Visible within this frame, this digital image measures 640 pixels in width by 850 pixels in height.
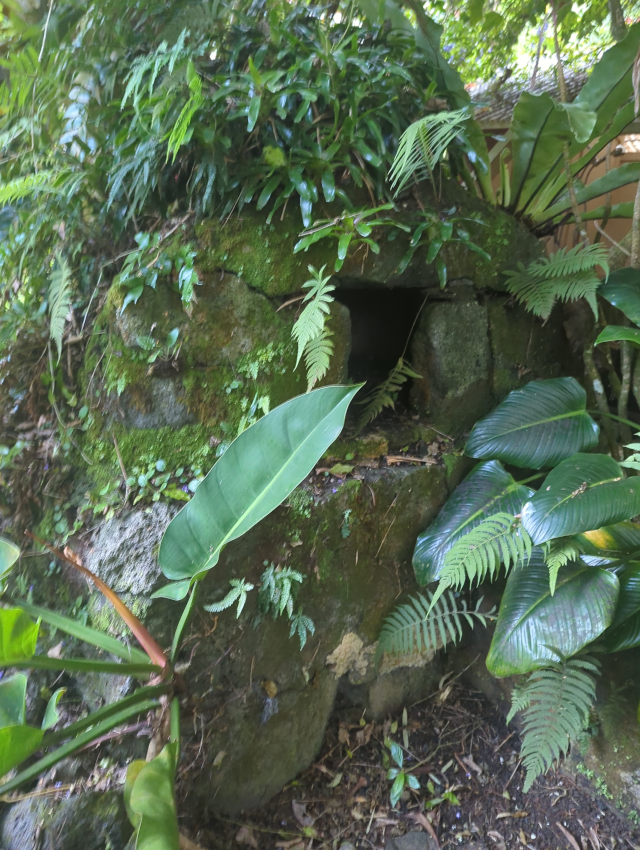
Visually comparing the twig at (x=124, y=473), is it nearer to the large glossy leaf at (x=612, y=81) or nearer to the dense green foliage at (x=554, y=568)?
the dense green foliage at (x=554, y=568)

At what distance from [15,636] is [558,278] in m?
2.15

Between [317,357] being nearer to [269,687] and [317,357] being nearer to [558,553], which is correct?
[558,553]

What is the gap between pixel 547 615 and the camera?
138 cm

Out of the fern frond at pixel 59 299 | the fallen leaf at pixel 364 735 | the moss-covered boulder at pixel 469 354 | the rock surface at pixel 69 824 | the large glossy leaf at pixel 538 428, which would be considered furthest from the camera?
the moss-covered boulder at pixel 469 354

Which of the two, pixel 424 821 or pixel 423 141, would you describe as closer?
pixel 423 141

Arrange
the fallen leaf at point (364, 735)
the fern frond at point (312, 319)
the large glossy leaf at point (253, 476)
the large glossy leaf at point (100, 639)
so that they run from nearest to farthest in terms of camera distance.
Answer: the large glossy leaf at point (253, 476)
the large glossy leaf at point (100, 639)
the fern frond at point (312, 319)
the fallen leaf at point (364, 735)

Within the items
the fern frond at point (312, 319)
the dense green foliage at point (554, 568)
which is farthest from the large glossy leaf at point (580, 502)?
the fern frond at point (312, 319)

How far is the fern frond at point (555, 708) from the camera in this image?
1.35m

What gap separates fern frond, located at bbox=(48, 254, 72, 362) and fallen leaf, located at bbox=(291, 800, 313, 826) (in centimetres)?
185

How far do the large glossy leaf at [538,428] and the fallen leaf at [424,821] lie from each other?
1.33m

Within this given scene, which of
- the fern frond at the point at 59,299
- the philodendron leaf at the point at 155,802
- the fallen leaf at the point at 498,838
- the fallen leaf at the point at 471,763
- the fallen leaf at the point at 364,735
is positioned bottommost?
the fallen leaf at the point at 498,838

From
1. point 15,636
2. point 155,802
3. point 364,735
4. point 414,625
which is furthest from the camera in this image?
point 364,735

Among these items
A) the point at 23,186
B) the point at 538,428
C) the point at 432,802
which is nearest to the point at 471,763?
the point at 432,802

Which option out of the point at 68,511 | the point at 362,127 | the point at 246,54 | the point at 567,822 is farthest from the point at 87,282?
the point at 567,822
